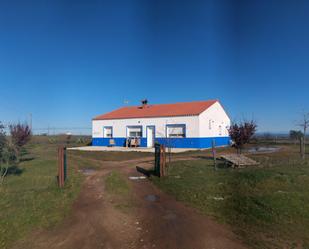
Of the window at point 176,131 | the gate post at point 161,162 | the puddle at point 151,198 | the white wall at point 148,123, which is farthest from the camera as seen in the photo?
the window at point 176,131

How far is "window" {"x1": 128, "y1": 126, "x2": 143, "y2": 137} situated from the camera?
30.5 metres

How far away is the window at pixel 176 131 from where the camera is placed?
27750mm

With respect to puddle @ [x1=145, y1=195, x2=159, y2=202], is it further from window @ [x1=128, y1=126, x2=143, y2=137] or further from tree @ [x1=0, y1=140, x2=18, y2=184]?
window @ [x1=128, y1=126, x2=143, y2=137]

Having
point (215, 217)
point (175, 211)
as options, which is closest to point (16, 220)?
point (175, 211)

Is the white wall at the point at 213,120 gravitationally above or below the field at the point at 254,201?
above

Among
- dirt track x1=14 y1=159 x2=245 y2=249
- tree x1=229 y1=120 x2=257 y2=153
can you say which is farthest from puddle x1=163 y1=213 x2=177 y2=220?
tree x1=229 y1=120 x2=257 y2=153

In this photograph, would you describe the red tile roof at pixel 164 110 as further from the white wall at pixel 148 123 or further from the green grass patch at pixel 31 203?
the green grass patch at pixel 31 203

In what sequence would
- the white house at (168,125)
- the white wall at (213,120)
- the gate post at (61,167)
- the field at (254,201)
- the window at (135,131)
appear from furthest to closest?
the window at (135,131)
the white wall at (213,120)
the white house at (168,125)
the gate post at (61,167)
the field at (254,201)

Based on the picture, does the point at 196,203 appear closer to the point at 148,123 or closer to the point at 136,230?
the point at 136,230

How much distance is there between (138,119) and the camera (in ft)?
99.8

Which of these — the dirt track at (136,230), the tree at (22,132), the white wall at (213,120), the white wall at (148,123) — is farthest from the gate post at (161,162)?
the white wall at (213,120)

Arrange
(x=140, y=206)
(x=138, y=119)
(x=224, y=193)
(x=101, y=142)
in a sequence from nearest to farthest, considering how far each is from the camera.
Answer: (x=140, y=206) < (x=224, y=193) < (x=138, y=119) < (x=101, y=142)

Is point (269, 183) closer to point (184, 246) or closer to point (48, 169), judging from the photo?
point (184, 246)

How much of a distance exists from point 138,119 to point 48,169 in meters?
18.6
